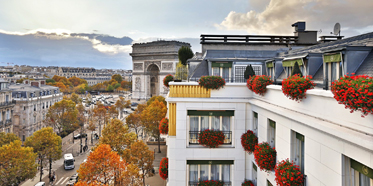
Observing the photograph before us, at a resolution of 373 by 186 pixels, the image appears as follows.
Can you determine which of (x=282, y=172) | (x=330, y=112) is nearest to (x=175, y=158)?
Answer: (x=282, y=172)

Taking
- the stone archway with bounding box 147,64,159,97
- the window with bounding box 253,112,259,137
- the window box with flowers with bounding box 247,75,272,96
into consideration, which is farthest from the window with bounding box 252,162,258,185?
the stone archway with bounding box 147,64,159,97

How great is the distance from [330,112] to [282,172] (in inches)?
64.7

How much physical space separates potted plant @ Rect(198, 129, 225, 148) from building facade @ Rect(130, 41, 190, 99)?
1629 inches

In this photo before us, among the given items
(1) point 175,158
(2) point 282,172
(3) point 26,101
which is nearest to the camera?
(2) point 282,172

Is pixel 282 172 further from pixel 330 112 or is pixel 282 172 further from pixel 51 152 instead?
pixel 51 152

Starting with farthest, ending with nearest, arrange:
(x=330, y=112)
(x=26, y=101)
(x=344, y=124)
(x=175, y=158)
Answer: (x=26, y=101)
(x=175, y=158)
(x=330, y=112)
(x=344, y=124)

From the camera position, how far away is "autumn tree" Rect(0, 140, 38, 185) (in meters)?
14.6

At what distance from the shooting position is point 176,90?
8.01 metres

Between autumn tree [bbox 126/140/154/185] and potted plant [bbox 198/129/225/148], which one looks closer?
potted plant [bbox 198/129/225/148]

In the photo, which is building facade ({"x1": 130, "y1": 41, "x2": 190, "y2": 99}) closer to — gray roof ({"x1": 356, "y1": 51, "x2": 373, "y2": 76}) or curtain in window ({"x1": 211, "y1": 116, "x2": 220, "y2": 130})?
curtain in window ({"x1": 211, "y1": 116, "x2": 220, "y2": 130})

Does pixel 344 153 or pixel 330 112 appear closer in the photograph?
pixel 344 153

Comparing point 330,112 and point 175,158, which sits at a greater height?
point 330,112

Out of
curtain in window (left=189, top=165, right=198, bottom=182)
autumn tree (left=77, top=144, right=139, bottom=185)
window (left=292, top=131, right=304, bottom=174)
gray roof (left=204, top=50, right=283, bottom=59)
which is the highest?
gray roof (left=204, top=50, right=283, bottom=59)

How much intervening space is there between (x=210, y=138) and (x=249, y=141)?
1.11 m
